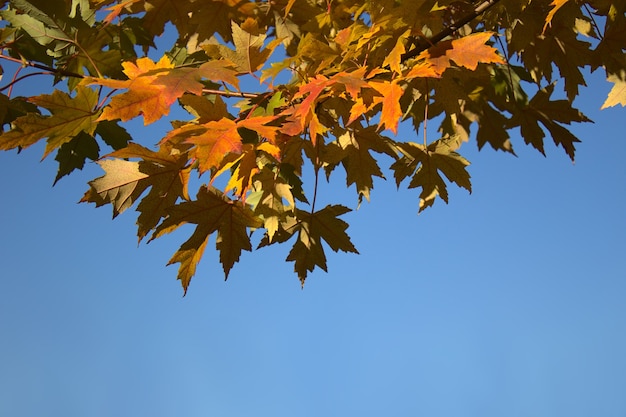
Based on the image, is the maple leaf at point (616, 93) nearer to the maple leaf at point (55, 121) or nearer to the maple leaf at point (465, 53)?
the maple leaf at point (465, 53)

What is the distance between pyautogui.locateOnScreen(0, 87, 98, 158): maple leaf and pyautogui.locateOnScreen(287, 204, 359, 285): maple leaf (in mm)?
841

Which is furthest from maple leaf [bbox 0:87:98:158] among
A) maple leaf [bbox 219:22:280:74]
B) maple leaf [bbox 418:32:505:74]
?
maple leaf [bbox 418:32:505:74]

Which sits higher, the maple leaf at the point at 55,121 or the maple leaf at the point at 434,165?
the maple leaf at the point at 434,165

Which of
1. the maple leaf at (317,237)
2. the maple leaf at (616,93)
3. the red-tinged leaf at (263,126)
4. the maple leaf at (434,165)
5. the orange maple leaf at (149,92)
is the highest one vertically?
the maple leaf at (616,93)

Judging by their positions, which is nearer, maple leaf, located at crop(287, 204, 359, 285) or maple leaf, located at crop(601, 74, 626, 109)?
maple leaf, located at crop(287, 204, 359, 285)

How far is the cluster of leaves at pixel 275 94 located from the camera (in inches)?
65.0

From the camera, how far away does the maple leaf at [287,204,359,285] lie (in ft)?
7.39

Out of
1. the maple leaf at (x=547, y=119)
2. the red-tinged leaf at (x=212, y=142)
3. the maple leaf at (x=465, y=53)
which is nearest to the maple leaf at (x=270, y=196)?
the red-tinged leaf at (x=212, y=142)

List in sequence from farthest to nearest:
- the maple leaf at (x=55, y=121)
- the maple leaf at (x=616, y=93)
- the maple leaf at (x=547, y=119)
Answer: the maple leaf at (x=547, y=119)
the maple leaf at (x=616, y=93)
the maple leaf at (x=55, y=121)

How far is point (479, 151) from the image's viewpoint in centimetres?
324

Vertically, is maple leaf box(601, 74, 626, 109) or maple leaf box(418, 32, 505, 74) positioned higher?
maple leaf box(601, 74, 626, 109)

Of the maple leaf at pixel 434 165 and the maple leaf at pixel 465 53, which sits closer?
the maple leaf at pixel 465 53

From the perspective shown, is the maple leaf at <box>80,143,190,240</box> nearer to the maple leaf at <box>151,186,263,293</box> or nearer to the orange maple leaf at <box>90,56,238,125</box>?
the maple leaf at <box>151,186,263,293</box>

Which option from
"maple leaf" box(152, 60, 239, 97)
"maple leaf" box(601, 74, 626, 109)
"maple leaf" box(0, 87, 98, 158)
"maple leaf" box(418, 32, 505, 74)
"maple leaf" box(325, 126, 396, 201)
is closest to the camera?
"maple leaf" box(152, 60, 239, 97)
